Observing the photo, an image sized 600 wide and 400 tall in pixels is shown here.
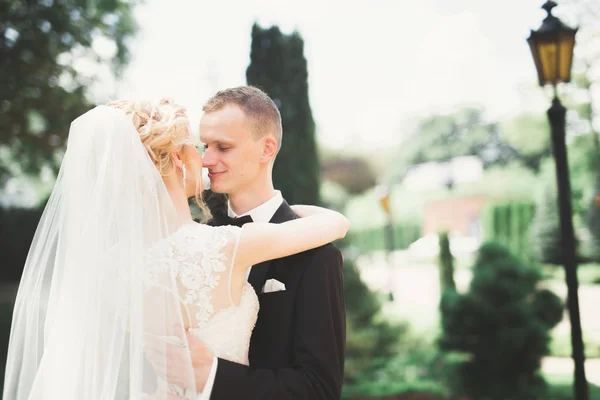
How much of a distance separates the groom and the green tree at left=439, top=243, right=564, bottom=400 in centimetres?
611

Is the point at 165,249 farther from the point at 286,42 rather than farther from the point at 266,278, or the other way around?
the point at 286,42

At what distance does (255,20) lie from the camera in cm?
729

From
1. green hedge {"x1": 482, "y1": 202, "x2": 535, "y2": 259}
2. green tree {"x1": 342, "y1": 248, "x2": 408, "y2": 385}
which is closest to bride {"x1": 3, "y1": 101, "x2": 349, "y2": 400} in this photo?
green tree {"x1": 342, "y1": 248, "x2": 408, "y2": 385}

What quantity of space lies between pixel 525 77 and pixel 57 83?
91.8ft

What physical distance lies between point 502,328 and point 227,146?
6465mm

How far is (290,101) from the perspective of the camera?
→ 7332mm

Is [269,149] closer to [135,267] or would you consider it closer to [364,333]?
[135,267]

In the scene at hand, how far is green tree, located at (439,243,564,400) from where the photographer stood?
299 inches

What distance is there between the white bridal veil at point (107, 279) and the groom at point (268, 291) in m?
0.20

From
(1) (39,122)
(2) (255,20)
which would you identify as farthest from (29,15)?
(2) (255,20)

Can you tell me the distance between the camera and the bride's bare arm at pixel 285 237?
194cm

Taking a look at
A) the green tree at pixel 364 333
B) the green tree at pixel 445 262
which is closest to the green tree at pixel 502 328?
the green tree at pixel 364 333

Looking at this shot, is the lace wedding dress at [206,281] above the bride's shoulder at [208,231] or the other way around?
the other way around

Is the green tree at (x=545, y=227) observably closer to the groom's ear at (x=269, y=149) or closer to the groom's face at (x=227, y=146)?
the groom's ear at (x=269, y=149)
